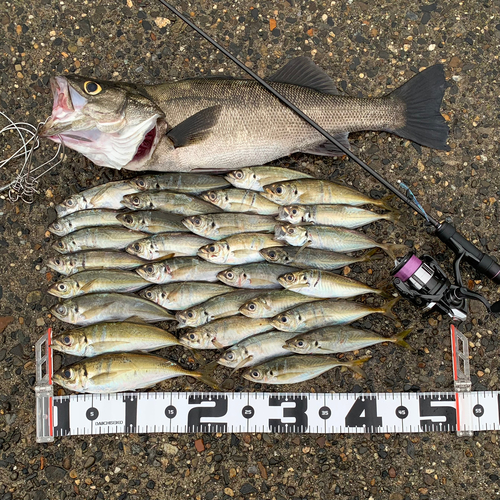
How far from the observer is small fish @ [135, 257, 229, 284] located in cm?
310

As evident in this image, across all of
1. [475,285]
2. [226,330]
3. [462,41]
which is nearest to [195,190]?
[226,330]

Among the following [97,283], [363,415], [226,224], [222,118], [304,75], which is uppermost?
[304,75]

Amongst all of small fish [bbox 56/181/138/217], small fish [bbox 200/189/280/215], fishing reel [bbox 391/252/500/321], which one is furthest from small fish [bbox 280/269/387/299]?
small fish [bbox 56/181/138/217]

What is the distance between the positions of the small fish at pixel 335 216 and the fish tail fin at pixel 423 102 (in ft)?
2.30

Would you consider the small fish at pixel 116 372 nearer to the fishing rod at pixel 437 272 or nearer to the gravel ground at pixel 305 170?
the gravel ground at pixel 305 170

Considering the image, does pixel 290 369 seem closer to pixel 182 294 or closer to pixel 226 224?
pixel 182 294

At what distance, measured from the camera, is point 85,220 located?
3.26 m

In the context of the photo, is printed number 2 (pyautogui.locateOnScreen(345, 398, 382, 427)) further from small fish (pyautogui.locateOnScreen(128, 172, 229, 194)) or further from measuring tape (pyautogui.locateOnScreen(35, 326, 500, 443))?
small fish (pyautogui.locateOnScreen(128, 172, 229, 194))

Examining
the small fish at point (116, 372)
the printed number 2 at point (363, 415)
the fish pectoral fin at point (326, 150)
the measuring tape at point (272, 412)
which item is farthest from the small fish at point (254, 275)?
the printed number 2 at point (363, 415)

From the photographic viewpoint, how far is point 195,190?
128 inches

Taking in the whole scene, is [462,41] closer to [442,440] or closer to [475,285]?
[475,285]

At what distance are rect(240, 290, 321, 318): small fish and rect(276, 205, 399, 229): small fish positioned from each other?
1.80 ft

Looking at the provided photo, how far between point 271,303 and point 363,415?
109 centimetres

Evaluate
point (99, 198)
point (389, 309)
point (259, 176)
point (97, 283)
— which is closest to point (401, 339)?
point (389, 309)
